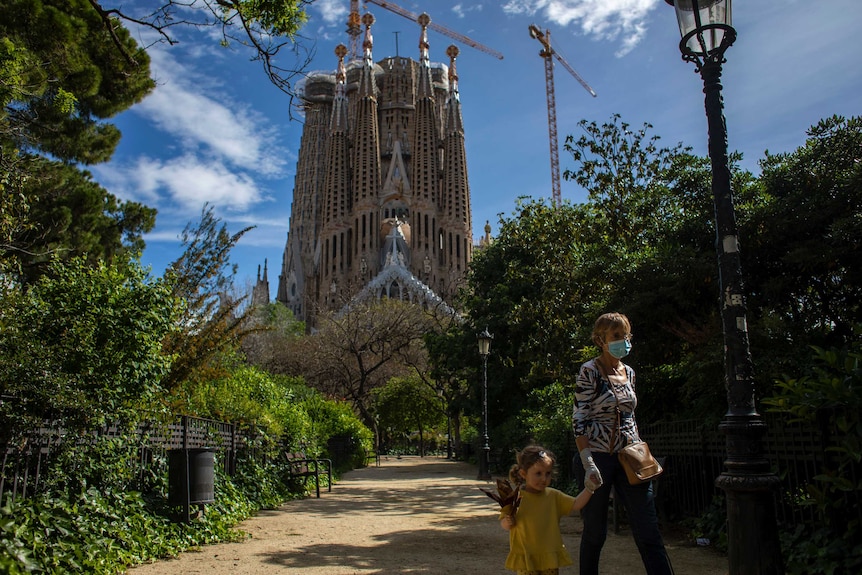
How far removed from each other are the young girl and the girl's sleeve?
1.64 ft

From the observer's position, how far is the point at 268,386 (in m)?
11.7

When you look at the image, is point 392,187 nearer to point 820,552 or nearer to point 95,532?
point 95,532

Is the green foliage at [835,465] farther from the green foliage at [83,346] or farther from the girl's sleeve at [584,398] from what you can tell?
the green foliage at [83,346]

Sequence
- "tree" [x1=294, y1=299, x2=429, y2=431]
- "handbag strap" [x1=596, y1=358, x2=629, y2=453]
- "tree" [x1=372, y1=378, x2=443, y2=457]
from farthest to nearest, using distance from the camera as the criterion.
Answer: "tree" [x1=372, y1=378, x2=443, y2=457] → "tree" [x1=294, y1=299, x2=429, y2=431] → "handbag strap" [x1=596, y1=358, x2=629, y2=453]

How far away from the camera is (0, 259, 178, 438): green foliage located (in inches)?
197

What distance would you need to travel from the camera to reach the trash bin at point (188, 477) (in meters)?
6.49

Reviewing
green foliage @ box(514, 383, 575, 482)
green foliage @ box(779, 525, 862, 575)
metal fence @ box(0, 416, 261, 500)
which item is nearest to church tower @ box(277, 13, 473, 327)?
green foliage @ box(514, 383, 575, 482)

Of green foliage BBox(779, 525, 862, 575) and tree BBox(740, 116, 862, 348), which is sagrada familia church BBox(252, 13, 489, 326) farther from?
green foliage BBox(779, 525, 862, 575)

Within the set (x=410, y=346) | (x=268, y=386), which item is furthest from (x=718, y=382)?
(x=410, y=346)

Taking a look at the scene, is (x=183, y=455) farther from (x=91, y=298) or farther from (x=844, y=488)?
(x=844, y=488)

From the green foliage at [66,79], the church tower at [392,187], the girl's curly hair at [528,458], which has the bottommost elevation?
the girl's curly hair at [528,458]

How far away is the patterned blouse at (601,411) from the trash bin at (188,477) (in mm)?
4109

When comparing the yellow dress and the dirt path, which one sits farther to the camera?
the dirt path

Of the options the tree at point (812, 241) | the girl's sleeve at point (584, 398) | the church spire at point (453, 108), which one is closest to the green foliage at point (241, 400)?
the girl's sleeve at point (584, 398)
